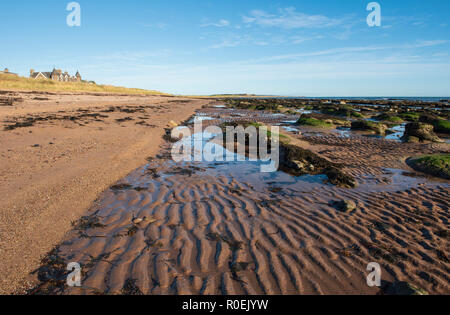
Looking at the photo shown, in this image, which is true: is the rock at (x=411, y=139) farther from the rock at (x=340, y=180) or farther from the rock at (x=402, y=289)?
the rock at (x=402, y=289)

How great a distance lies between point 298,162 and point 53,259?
6725 mm

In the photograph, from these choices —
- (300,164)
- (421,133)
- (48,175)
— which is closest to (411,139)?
(421,133)

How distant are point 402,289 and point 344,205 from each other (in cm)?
222

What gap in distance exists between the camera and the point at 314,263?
3.30 m

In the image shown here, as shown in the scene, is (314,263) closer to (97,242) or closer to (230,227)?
(230,227)

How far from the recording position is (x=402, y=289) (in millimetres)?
2861

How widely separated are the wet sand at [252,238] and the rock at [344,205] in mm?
94

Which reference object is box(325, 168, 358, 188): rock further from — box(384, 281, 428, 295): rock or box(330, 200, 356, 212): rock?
box(384, 281, 428, 295): rock

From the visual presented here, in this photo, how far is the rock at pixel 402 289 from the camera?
2.81m

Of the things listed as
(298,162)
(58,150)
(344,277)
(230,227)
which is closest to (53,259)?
(230,227)

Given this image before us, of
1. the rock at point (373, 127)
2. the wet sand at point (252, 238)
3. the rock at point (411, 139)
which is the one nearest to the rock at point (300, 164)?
the wet sand at point (252, 238)

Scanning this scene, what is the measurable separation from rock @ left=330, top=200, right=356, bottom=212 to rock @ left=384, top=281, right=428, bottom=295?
2030mm

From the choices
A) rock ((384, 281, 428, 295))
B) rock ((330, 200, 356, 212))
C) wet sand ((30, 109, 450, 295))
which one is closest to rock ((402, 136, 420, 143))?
wet sand ((30, 109, 450, 295))

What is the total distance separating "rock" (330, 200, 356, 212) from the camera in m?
4.89
